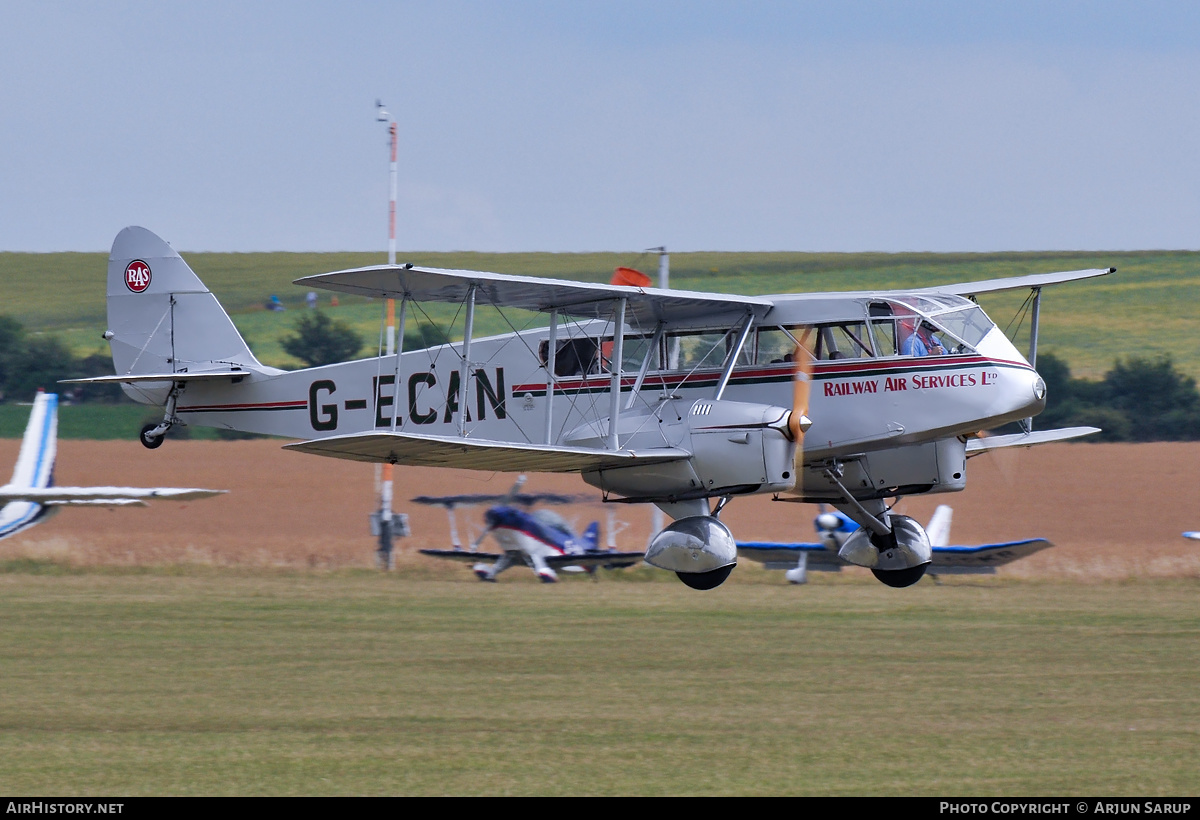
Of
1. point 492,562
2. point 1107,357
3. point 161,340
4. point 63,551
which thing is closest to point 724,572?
point 161,340

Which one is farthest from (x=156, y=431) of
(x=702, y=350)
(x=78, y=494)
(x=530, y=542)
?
(x=530, y=542)

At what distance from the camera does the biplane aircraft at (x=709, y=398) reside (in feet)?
50.5

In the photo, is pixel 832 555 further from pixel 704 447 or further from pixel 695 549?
pixel 704 447

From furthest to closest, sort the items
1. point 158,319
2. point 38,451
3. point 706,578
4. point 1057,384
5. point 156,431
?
point 1057,384 < point 38,451 < point 158,319 < point 156,431 < point 706,578

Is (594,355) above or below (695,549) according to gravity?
above

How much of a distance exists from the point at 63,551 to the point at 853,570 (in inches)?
919

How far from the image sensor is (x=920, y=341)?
1568cm

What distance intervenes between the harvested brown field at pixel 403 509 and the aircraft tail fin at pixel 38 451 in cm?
413

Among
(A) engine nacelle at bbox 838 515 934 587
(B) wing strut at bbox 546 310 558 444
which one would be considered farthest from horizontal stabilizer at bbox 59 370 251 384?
(A) engine nacelle at bbox 838 515 934 587

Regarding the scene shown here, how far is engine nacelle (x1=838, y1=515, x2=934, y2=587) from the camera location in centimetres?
1727

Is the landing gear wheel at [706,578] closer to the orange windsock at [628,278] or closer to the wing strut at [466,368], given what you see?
the wing strut at [466,368]

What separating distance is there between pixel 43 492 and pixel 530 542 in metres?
12.5

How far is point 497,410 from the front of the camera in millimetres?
17969

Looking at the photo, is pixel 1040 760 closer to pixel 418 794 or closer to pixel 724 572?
pixel 724 572
